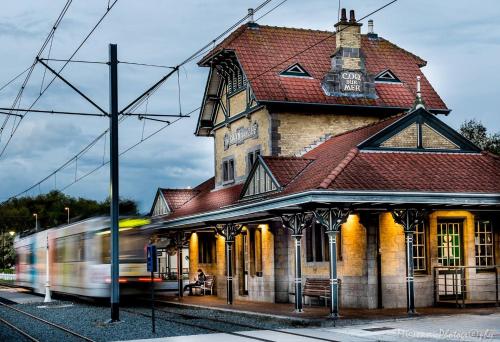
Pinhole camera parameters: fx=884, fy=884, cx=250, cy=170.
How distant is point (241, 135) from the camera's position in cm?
3306

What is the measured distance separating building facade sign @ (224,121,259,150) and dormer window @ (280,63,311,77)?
209 cm

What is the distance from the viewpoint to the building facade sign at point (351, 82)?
31.5 metres

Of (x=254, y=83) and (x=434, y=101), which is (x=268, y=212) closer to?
(x=254, y=83)

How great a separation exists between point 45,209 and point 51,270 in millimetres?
80664

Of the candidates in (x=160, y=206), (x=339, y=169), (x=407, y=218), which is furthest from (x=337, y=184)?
(x=160, y=206)

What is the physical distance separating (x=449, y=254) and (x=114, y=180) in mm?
10004

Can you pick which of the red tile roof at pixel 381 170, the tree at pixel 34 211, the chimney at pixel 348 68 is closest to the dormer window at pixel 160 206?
the chimney at pixel 348 68

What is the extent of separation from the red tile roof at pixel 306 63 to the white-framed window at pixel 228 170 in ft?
13.0

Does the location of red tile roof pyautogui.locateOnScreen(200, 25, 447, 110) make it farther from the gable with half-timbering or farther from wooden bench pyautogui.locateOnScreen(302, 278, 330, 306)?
wooden bench pyautogui.locateOnScreen(302, 278, 330, 306)

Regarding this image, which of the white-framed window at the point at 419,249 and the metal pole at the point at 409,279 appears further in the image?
the white-framed window at the point at 419,249

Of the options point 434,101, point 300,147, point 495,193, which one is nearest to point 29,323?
point 300,147

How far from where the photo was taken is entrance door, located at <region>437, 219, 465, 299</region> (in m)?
25.5

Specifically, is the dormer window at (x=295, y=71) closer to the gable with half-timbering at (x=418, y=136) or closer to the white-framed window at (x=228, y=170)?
the white-framed window at (x=228, y=170)

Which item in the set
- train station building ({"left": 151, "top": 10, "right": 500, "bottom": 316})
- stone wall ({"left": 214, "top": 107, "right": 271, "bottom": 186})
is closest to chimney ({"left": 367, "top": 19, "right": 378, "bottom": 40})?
train station building ({"left": 151, "top": 10, "right": 500, "bottom": 316})
